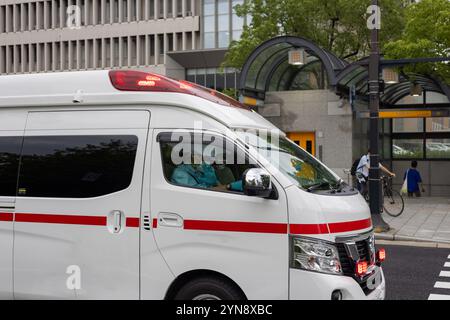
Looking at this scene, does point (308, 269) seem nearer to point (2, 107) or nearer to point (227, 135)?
point (227, 135)

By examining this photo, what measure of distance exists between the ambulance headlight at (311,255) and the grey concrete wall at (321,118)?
15.6m

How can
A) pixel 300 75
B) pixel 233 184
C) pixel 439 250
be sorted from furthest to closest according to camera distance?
1. pixel 300 75
2. pixel 439 250
3. pixel 233 184

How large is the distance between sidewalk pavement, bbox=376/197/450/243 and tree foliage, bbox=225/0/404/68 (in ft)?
29.2

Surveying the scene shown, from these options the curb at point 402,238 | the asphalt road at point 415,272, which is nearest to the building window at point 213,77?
the curb at point 402,238

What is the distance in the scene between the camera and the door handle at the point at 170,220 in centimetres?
462

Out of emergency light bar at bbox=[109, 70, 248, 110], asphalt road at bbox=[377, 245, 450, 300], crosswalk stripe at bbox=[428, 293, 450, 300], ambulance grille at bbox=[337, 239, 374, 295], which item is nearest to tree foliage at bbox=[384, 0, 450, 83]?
asphalt road at bbox=[377, 245, 450, 300]

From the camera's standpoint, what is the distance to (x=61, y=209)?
→ 196 inches

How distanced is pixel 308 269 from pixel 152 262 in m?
1.33

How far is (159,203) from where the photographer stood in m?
4.69

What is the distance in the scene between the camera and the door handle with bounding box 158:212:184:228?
4625 mm

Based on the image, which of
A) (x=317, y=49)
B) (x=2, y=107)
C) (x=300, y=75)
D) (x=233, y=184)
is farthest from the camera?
(x=300, y=75)

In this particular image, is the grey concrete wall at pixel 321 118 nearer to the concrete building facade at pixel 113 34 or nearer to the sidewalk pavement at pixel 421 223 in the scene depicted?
the sidewalk pavement at pixel 421 223

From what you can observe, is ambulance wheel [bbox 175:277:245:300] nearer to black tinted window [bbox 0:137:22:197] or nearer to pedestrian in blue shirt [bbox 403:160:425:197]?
black tinted window [bbox 0:137:22:197]
